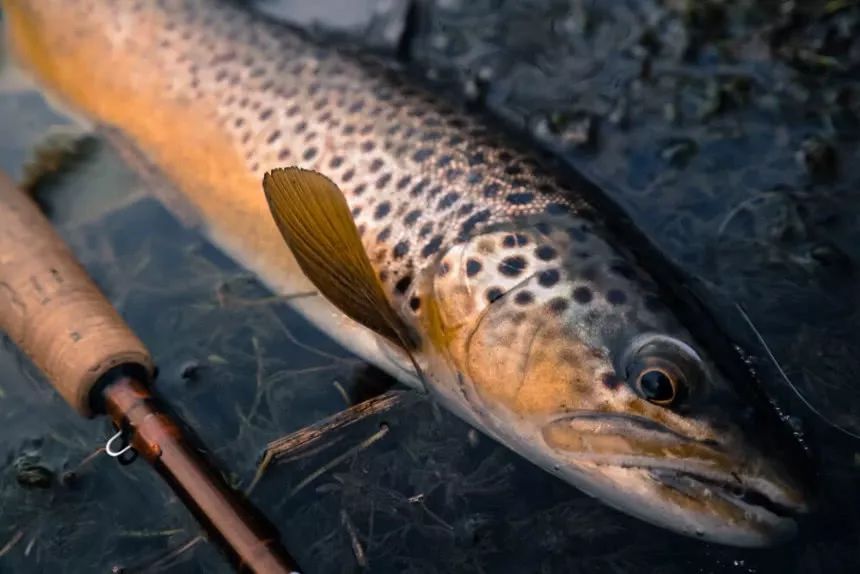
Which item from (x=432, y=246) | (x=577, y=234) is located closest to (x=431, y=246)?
(x=432, y=246)

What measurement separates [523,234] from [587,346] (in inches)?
17.8

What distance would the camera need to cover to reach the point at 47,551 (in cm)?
260

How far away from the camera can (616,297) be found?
2502mm

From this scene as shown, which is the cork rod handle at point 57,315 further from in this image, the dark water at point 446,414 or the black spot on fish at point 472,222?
the black spot on fish at point 472,222

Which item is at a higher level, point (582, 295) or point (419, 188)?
point (419, 188)

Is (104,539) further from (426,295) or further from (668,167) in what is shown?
(668,167)

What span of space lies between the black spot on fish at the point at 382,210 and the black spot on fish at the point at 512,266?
1.72 feet

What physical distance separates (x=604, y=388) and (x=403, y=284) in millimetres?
798

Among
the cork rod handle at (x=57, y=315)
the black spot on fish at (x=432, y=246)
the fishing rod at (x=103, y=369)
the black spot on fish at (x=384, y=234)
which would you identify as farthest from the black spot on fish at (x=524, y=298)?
the cork rod handle at (x=57, y=315)

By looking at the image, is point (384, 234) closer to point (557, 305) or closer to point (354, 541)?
point (557, 305)

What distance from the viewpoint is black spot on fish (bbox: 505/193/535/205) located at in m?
2.81

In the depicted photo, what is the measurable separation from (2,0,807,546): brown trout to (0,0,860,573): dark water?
18 cm

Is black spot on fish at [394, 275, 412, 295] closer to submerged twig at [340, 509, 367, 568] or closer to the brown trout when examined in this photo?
the brown trout

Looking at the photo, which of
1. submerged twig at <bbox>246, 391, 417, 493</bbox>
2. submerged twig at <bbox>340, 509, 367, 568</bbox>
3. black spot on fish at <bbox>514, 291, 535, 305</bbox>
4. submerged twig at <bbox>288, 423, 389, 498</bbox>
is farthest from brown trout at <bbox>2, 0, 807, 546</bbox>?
submerged twig at <bbox>340, 509, 367, 568</bbox>
